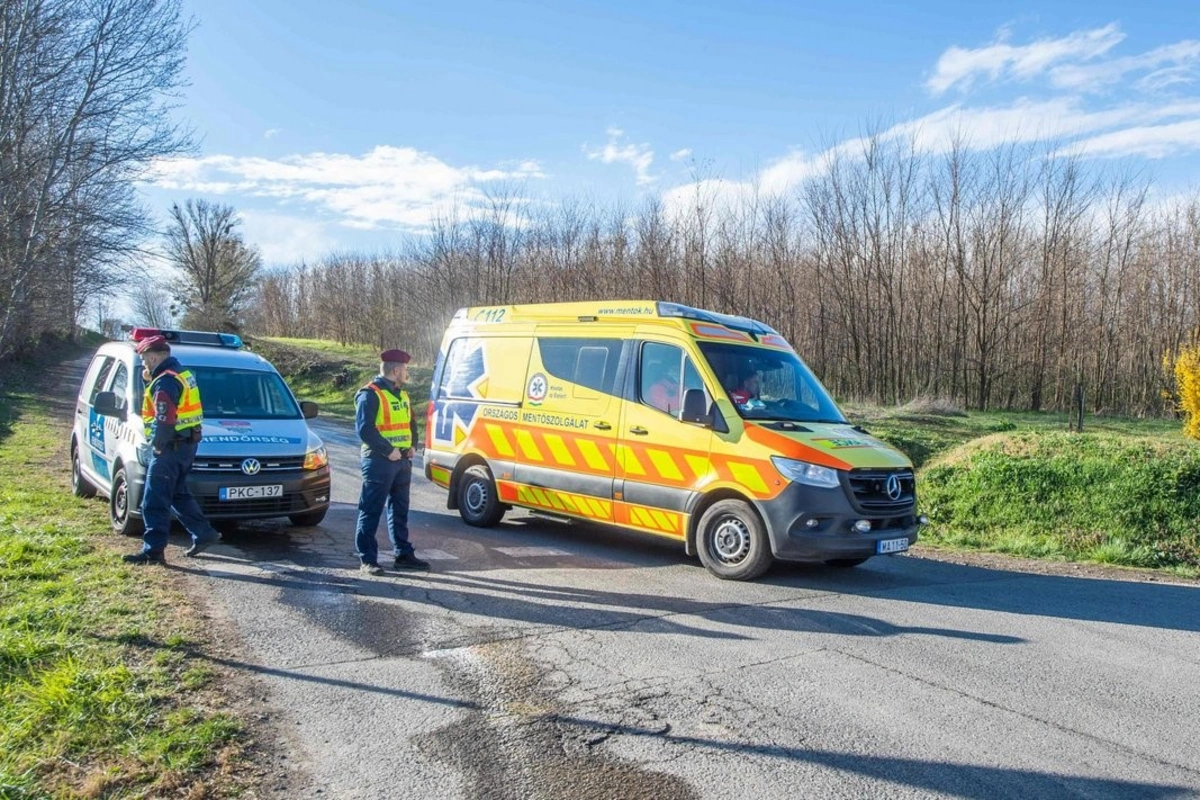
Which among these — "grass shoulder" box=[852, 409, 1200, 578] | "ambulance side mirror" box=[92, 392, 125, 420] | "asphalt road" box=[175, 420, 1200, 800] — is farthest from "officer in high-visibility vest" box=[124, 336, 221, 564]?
"grass shoulder" box=[852, 409, 1200, 578]

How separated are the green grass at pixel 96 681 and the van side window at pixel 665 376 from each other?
14.3ft

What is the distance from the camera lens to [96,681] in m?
4.37

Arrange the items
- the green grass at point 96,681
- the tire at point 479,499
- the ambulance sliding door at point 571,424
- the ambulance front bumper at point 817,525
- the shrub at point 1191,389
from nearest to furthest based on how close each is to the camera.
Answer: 1. the green grass at point 96,681
2. the ambulance front bumper at point 817,525
3. the ambulance sliding door at point 571,424
4. the tire at point 479,499
5. the shrub at point 1191,389

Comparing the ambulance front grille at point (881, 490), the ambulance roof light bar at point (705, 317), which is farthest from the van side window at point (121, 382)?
the ambulance front grille at point (881, 490)

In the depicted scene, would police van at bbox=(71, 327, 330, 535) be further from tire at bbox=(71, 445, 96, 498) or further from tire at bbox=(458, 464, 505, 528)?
tire at bbox=(458, 464, 505, 528)

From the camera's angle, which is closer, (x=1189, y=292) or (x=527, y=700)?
(x=527, y=700)

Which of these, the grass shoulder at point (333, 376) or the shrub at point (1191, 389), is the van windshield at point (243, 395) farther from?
the shrub at point (1191, 389)

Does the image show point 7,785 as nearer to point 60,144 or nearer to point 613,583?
point 613,583

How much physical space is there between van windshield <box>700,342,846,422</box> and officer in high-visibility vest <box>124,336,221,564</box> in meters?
4.60

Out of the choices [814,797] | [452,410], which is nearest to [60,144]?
[452,410]

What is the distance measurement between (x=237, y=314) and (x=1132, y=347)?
50.2m

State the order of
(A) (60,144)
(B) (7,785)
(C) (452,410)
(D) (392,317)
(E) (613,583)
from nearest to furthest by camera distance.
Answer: (B) (7,785), (E) (613,583), (C) (452,410), (A) (60,144), (D) (392,317)

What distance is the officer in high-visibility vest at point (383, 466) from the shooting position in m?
7.38

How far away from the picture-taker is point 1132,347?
29.0 metres
